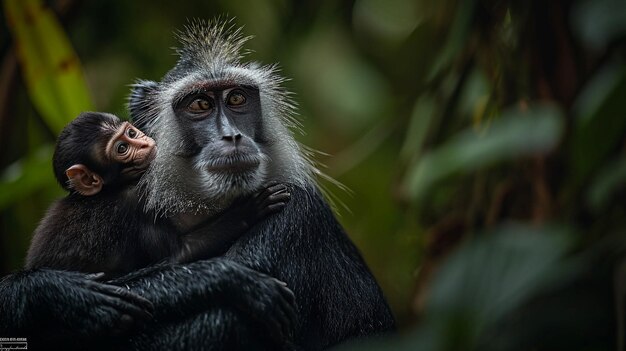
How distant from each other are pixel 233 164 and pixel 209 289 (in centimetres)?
23

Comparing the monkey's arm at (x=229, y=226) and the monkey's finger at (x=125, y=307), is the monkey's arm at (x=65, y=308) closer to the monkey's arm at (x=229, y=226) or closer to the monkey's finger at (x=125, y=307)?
the monkey's finger at (x=125, y=307)

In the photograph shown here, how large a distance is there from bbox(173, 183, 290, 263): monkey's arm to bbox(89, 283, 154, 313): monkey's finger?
117 mm

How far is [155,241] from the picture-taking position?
5.32ft

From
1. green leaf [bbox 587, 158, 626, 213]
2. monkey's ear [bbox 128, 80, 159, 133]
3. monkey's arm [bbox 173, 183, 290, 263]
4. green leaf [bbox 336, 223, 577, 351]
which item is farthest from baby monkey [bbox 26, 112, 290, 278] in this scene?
green leaf [bbox 587, 158, 626, 213]

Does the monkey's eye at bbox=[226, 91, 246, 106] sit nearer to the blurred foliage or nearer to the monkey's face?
the monkey's face

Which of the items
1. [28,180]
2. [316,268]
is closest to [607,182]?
[316,268]

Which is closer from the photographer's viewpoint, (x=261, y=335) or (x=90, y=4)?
(x=261, y=335)

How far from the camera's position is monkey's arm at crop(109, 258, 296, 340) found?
1580mm

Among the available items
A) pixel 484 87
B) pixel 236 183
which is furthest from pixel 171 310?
pixel 484 87

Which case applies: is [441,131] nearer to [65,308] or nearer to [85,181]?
[85,181]

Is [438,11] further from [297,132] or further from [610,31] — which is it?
[297,132]

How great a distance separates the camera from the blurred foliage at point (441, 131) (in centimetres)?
204

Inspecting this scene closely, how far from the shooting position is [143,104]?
1.85 meters

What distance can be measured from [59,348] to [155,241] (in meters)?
0.25
